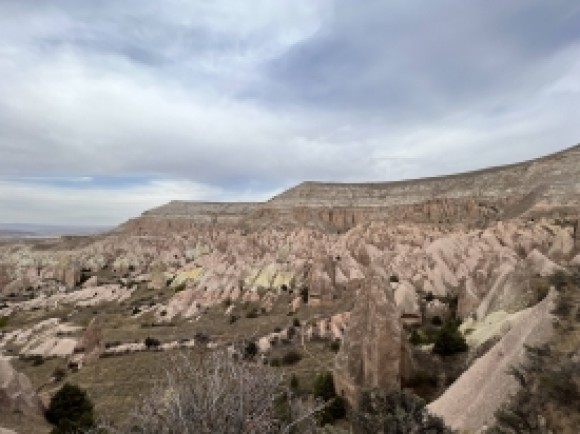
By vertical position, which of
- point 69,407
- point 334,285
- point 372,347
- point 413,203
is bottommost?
point 334,285

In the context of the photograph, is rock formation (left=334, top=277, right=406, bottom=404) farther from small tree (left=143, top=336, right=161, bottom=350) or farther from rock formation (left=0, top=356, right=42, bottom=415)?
small tree (left=143, top=336, right=161, bottom=350)

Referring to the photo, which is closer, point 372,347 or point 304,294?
point 372,347

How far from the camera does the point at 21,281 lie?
7950 cm

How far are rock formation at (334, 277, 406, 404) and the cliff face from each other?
61.1 m

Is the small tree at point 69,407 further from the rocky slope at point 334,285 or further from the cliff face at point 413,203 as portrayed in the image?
the cliff face at point 413,203

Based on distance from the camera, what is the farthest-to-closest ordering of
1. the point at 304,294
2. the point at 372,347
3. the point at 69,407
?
the point at 304,294
the point at 69,407
the point at 372,347

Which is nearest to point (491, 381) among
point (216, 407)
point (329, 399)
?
point (329, 399)

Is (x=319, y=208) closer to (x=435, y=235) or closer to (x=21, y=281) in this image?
(x=435, y=235)

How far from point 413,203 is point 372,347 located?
10042cm

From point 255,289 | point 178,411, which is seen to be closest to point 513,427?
point 178,411

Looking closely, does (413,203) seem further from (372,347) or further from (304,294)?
(372,347)

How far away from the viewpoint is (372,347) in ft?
53.8

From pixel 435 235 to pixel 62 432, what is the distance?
60.6 metres

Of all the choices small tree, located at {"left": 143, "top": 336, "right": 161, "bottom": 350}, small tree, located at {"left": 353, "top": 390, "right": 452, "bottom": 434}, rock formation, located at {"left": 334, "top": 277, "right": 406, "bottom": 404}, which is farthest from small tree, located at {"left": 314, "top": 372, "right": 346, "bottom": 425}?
small tree, located at {"left": 143, "top": 336, "right": 161, "bottom": 350}
